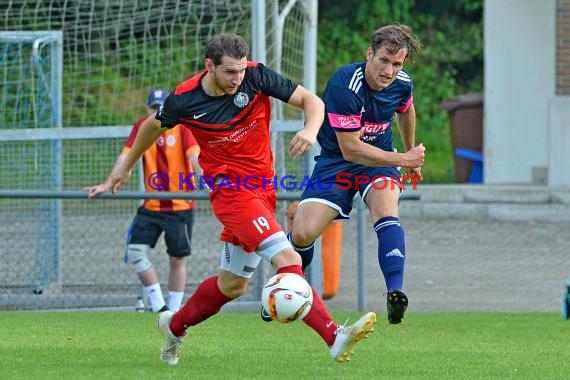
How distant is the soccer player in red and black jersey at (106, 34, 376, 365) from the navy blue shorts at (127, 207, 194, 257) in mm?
3786

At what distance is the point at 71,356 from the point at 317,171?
2.11 meters

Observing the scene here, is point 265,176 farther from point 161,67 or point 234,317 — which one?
point 161,67

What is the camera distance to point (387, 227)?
7996mm

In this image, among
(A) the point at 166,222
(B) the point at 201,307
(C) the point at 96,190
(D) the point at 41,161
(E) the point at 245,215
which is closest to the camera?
(E) the point at 245,215

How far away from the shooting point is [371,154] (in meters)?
8.05

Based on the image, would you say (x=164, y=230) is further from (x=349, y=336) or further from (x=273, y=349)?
(x=349, y=336)

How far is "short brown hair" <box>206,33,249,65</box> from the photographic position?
23.2 ft

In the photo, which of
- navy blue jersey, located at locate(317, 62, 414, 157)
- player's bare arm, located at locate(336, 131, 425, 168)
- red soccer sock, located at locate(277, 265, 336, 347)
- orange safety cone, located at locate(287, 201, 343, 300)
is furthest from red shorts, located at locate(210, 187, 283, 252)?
orange safety cone, located at locate(287, 201, 343, 300)

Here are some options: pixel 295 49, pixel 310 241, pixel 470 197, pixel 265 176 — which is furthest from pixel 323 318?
pixel 470 197

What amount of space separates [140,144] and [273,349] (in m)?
1.68

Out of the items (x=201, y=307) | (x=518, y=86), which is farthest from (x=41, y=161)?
(x=518, y=86)

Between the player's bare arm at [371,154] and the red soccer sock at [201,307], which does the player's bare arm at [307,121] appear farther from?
the red soccer sock at [201,307]

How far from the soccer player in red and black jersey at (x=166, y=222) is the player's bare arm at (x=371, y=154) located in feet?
10.4

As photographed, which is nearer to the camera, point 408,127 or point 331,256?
point 408,127
